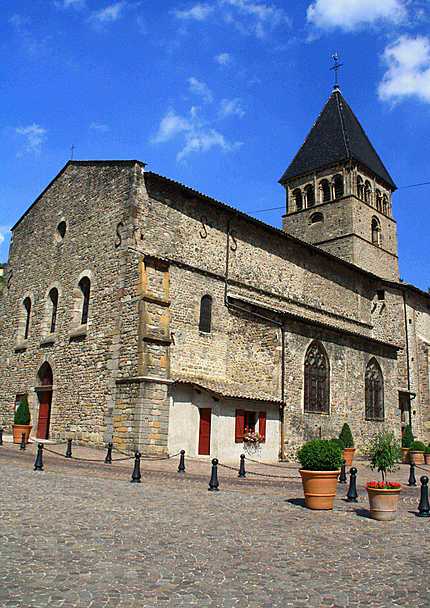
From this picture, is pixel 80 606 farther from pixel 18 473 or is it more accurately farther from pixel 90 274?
pixel 90 274

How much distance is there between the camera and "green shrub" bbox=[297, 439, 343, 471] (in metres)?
11.0

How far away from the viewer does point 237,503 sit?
35.7ft

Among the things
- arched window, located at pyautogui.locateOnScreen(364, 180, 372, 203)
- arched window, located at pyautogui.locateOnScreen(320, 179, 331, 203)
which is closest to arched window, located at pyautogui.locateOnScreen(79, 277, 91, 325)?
arched window, located at pyautogui.locateOnScreen(320, 179, 331, 203)

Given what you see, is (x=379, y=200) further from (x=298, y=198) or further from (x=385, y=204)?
(x=298, y=198)

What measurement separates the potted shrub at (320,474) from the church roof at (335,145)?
109ft

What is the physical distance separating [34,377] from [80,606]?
65.1 ft

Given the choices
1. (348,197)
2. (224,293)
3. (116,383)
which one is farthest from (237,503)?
(348,197)

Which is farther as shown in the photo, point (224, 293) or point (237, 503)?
point (224, 293)

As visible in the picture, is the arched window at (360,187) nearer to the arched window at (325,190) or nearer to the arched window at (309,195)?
the arched window at (325,190)

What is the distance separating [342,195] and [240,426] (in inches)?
979

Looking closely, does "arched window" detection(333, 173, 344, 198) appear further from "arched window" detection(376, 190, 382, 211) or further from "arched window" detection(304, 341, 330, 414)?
"arched window" detection(304, 341, 330, 414)

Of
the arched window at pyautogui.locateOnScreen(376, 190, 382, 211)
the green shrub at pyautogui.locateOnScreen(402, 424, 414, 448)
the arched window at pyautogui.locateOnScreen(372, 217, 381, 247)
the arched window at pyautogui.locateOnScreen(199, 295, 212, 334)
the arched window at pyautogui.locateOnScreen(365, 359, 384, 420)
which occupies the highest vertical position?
the arched window at pyautogui.locateOnScreen(376, 190, 382, 211)

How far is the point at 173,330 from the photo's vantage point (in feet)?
66.8

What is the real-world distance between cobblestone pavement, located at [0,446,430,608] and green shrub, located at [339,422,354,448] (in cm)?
1288
